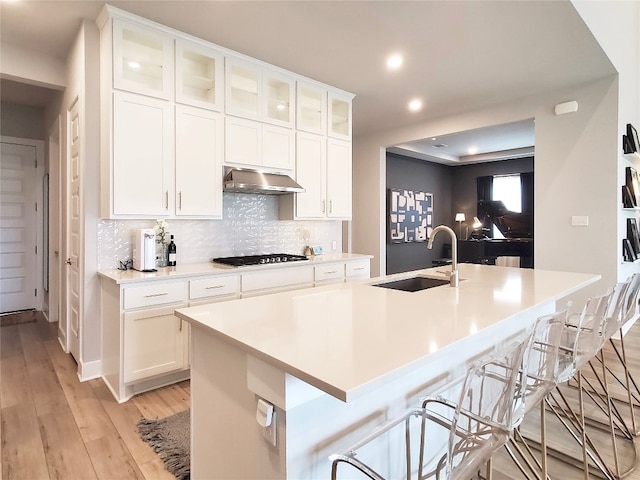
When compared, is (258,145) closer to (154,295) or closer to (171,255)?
(171,255)

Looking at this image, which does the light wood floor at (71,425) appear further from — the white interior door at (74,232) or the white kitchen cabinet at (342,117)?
the white kitchen cabinet at (342,117)

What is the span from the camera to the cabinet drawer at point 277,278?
3.21 meters

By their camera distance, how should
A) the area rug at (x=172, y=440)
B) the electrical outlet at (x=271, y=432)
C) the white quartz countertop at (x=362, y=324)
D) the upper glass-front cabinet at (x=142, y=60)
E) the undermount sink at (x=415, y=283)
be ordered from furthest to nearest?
the upper glass-front cabinet at (x=142, y=60) < the undermount sink at (x=415, y=283) < the area rug at (x=172, y=440) < the electrical outlet at (x=271, y=432) < the white quartz countertop at (x=362, y=324)

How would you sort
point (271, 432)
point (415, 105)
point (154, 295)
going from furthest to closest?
1. point (415, 105)
2. point (154, 295)
3. point (271, 432)

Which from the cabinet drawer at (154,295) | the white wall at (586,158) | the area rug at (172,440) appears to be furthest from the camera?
the white wall at (586,158)

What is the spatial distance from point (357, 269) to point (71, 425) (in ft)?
9.47

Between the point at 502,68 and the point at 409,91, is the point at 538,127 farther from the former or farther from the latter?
the point at 409,91

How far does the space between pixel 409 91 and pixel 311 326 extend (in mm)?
3796

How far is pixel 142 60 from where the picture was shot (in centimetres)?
304

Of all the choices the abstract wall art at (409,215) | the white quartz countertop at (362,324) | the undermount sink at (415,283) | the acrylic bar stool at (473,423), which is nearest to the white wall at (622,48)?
the undermount sink at (415,283)

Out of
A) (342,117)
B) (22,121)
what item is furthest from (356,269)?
(22,121)

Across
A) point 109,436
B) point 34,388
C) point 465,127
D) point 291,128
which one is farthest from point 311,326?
point 465,127

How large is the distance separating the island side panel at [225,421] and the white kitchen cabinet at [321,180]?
261 centimetres

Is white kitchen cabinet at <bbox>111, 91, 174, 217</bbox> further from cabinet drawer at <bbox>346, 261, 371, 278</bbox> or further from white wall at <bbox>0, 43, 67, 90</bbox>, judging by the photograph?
cabinet drawer at <bbox>346, 261, 371, 278</bbox>
